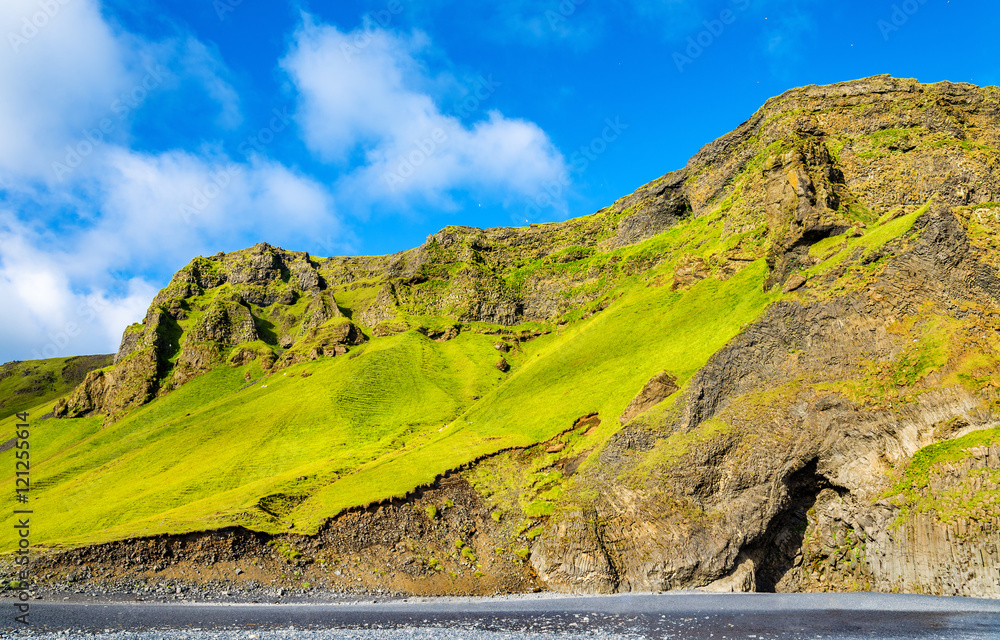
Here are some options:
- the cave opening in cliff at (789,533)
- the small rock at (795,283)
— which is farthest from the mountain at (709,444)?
the small rock at (795,283)

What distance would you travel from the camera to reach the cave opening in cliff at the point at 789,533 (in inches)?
1855

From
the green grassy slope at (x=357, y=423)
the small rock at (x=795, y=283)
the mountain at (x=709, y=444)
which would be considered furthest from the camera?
the green grassy slope at (x=357, y=423)

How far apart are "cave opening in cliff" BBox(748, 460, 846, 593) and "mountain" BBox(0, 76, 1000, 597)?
276 mm

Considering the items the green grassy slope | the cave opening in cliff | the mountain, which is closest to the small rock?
the mountain

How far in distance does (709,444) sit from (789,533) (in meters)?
10.7

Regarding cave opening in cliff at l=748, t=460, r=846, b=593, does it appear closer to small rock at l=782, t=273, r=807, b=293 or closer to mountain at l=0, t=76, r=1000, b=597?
mountain at l=0, t=76, r=1000, b=597

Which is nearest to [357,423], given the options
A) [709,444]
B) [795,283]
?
[709,444]

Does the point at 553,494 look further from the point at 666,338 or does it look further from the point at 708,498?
the point at 666,338

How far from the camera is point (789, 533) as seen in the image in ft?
159

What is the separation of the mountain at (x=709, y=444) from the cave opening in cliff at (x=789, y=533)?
→ 0.28 m

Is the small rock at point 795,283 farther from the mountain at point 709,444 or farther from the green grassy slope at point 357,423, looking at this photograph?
the green grassy slope at point 357,423

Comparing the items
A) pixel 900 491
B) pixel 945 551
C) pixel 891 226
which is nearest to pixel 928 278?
pixel 891 226

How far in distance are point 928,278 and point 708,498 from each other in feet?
107

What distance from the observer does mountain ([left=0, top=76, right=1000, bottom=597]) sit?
44.0 m
